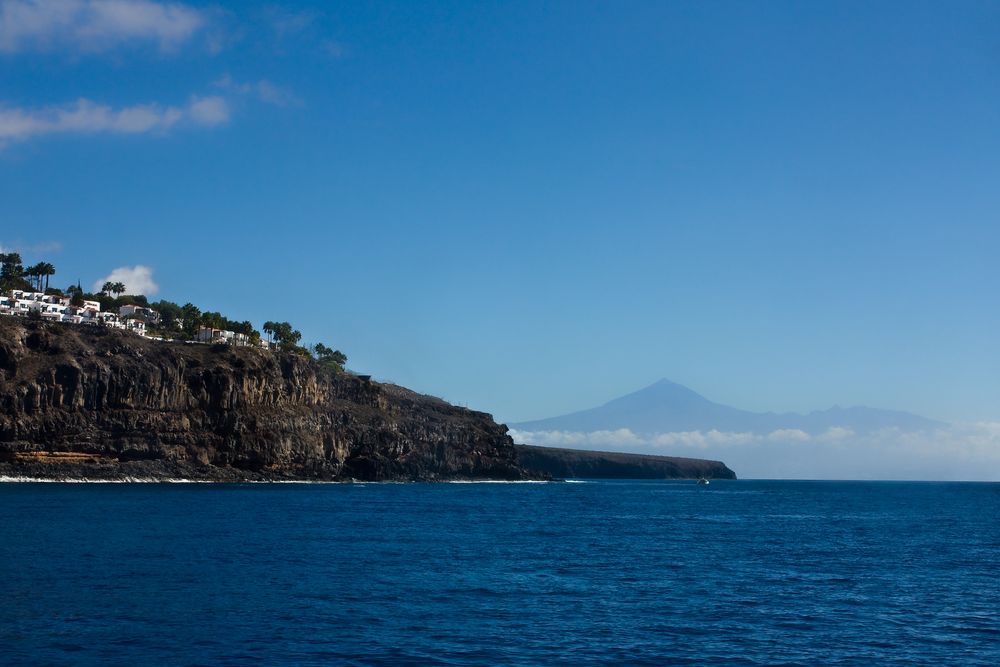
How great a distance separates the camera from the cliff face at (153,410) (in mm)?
141250

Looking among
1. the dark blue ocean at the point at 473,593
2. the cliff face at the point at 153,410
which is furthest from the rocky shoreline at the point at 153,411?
the dark blue ocean at the point at 473,593

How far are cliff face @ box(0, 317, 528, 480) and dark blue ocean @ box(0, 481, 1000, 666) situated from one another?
65.6 meters

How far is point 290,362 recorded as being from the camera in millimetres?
184125

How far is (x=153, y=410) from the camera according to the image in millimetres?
155375

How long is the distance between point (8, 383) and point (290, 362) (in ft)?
180

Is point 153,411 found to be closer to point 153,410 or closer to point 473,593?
point 153,410

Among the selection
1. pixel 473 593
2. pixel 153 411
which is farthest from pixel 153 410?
pixel 473 593

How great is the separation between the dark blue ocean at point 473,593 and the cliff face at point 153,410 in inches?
2582

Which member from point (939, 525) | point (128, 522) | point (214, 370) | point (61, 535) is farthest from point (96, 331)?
point (939, 525)

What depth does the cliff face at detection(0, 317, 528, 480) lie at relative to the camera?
14125 centimetres

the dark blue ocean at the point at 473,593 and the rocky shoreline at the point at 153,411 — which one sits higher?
the rocky shoreline at the point at 153,411

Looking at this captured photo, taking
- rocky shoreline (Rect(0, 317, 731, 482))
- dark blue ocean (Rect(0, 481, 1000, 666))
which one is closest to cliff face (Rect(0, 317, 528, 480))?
rocky shoreline (Rect(0, 317, 731, 482))

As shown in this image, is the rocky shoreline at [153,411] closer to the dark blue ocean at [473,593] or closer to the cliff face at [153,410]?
the cliff face at [153,410]

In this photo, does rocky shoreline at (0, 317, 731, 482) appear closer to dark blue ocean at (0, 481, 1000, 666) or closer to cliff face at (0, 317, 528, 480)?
cliff face at (0, 317, 528, 480)
